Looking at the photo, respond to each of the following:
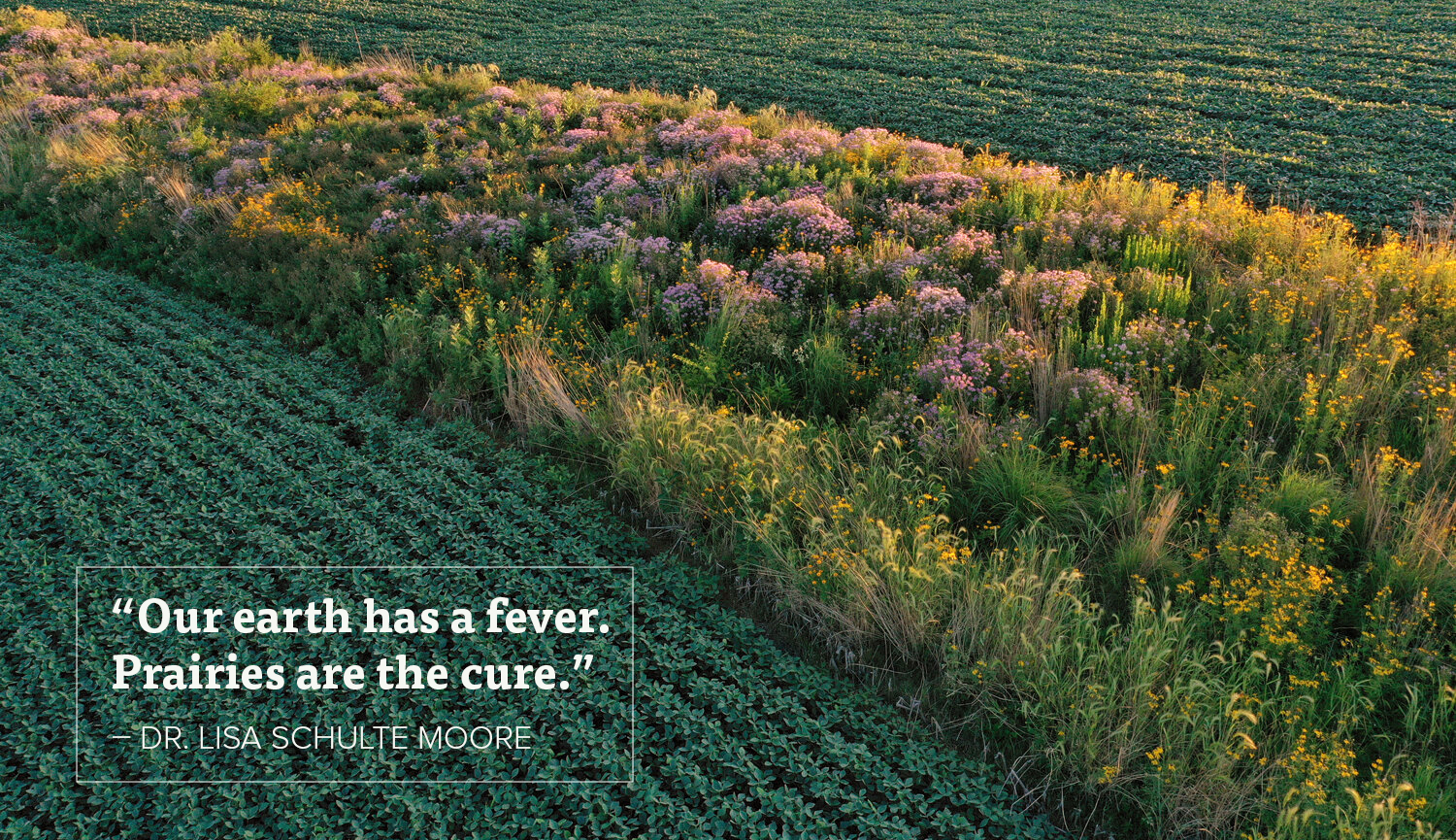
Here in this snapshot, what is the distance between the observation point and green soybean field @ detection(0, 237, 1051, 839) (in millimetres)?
3756

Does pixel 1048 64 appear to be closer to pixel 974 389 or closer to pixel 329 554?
pixel 974 389

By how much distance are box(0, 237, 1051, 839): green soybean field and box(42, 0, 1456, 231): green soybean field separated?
33.0ft

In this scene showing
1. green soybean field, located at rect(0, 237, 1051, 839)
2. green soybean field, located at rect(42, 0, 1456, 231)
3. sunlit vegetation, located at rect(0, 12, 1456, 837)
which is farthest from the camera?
green soybean field, located at rect(42, 0, 1456, 231)

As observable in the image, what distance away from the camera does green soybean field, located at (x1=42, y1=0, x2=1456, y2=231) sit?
1252 centimetres

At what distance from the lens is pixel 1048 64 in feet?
60.9

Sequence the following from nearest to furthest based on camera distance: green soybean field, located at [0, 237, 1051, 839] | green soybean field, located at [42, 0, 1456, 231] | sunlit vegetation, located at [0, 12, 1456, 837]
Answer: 1. green soybean field, located at [0, 237, 1051, 839]
2. sunlit vegetation, located at [0, 12, 1456, 837]
3. green soybean field, located at [42, 0, 1456, 231]

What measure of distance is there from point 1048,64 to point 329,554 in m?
18.9

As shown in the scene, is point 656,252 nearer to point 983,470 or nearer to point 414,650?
point 983,470

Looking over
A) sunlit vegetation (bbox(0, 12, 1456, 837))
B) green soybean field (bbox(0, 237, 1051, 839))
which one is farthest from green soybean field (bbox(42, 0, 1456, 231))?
green soybean field (bbox(0, 237, 1051, 839))

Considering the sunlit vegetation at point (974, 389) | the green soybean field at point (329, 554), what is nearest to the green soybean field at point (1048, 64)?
the sunlit vegetation at point (974, 389)

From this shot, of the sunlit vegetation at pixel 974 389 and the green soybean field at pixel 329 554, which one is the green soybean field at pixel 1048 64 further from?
the green soybean field at pixel 329 554

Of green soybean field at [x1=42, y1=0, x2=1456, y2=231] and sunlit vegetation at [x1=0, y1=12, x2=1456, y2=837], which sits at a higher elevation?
green soybean field at [x1=42, y1=0, x2=1456, y2=231]

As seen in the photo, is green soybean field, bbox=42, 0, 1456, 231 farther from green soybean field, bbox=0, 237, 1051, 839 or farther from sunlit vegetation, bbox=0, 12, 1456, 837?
green soybean field, bbox=0, 237, 1051, 839

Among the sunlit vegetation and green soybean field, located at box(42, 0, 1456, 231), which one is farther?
green soybean field, located at box(42, 0, 1456, 231)
